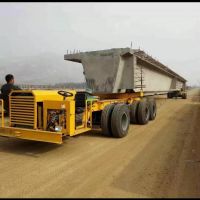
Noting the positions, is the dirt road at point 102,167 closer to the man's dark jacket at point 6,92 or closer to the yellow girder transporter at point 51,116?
the yellow girder transporter at point 51,116

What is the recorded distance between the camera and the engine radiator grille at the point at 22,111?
257 inches

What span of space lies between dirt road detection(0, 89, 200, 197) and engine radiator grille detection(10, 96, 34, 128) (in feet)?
2.30

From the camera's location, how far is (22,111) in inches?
263

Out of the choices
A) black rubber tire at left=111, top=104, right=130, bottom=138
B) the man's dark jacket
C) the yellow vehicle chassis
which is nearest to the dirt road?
black rubber tire at left=111, top=104, right=130, bottom=138

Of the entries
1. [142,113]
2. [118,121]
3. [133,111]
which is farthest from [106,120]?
[142,113]

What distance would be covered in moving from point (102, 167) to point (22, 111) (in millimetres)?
2573

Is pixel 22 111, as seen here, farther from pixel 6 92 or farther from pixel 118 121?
pixel 118 121

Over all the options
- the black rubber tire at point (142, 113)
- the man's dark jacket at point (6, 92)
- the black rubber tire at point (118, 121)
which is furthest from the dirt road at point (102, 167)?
the black rubber tire at point (142, 113)

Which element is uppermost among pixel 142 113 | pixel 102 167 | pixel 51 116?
pixel 51 116

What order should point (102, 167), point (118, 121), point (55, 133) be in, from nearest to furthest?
point (102, 167) < point (55, 133) < point (118, 121)

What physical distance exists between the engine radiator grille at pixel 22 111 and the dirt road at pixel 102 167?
27.6 inches

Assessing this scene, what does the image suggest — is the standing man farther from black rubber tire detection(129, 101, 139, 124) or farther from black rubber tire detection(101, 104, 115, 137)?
black rubber tire detection(129, 101, 139, 124)

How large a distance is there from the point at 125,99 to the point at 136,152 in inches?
168

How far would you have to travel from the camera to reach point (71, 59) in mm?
11562
